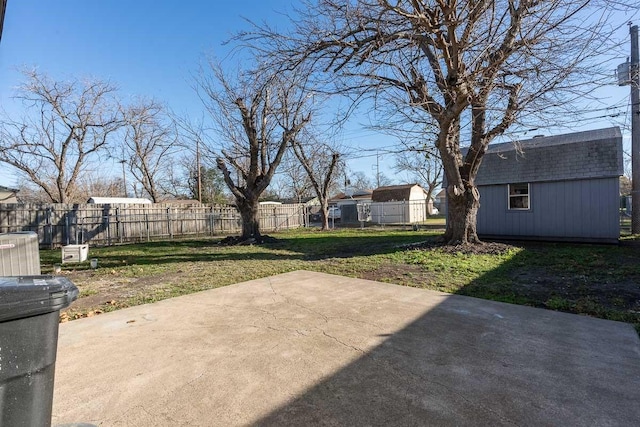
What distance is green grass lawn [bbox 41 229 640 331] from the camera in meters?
5.01

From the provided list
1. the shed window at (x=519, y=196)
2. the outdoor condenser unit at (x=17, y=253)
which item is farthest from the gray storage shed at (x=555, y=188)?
the outdoor condenser unit at (x=17, y=253)

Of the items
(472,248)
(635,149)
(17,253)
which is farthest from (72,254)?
(635,149)

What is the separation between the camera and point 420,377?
2.68 m

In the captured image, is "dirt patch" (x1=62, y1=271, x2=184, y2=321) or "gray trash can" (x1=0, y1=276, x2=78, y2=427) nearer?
"gray trash can" (x1=0, y1=276, x2=78, y2=427)

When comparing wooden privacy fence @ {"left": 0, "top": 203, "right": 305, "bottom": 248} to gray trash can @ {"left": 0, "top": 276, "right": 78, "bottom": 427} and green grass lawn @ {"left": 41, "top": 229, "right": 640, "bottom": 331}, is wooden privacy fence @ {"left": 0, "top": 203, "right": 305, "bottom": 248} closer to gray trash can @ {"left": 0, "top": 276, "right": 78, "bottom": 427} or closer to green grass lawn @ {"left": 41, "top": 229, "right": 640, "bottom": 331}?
green grass lawn @ {"left": 41, "top": 229, "right": 640, "bottom": 331}

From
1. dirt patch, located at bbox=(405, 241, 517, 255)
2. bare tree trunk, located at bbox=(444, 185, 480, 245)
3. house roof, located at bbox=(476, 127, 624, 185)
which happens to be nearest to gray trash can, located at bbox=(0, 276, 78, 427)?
dirt patch, located at bbox=(405, 241, 517, 255)

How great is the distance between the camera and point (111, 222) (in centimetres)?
1518

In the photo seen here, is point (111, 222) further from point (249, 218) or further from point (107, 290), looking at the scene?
point (107, 290)

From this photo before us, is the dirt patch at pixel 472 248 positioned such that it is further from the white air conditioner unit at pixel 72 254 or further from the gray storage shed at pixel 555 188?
the white air conditioner unit at pixel 72 254

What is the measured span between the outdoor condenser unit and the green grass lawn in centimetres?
94

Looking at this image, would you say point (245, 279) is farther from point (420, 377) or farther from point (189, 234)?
point (189, 234)

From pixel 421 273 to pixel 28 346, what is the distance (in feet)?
20.8

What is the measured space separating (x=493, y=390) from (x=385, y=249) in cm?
791

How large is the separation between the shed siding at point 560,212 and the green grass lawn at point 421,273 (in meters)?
0.99
